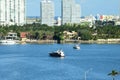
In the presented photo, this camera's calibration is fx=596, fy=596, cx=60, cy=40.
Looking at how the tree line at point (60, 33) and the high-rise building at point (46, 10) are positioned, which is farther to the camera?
the high-rise building at point (46, 10)

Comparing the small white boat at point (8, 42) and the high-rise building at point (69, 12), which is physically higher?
the high-rise building at point (69, 12)

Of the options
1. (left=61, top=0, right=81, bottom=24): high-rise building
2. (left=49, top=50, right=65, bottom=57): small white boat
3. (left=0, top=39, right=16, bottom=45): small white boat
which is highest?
(left=61, top=0, right=81, bottom=24): high-rise building

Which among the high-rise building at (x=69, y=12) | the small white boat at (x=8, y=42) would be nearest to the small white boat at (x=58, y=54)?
the small white boat at (x=8, y=42)

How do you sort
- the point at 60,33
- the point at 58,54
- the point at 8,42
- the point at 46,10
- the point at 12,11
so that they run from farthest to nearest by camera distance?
1. the point at 46,10
2. the point at 12,11
3. the point at 60,33
4. the point at 8,42
5. the point at 58,54

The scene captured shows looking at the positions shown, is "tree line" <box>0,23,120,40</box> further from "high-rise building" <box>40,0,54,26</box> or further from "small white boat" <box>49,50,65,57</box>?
"high-rise building" <box>40,0,54,26</box>

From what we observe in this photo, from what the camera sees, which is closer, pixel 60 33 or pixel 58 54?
pixel 58 54

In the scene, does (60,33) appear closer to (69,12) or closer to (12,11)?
(12,11)

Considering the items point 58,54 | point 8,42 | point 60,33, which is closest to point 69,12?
point 60,33

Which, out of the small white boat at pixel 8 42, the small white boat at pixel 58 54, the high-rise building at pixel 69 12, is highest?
the high-rise building at pixel 69 12

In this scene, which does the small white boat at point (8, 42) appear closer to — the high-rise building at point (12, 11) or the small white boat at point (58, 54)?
the small white boat at point (58, 54)

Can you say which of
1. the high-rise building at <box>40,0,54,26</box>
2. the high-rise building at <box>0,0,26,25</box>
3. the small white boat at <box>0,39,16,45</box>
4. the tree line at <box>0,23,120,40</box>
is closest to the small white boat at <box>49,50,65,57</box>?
the small white boat at <box>0,39,16,45</box>

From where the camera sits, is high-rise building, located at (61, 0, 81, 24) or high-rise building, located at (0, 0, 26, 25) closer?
high-rise building, located at (0, 0, 26, 25)

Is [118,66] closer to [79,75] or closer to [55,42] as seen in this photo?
[79,75]

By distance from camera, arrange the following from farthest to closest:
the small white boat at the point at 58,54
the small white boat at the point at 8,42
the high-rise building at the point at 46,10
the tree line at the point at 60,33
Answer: the high-rise building at the point at 46,10, the tree line at the point at 60,33, the small white boat at the point at 8,42, the small white boat at the point at 58,54
